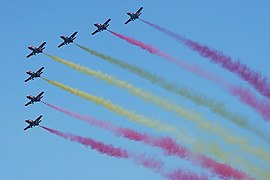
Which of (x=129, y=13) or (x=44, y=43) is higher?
(x=129, y=13)

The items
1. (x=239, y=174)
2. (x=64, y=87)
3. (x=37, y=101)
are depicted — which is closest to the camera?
(x=239, y=174)

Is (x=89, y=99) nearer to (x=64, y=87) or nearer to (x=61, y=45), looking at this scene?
(x=64, y=87)

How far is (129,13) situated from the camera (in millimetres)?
131625

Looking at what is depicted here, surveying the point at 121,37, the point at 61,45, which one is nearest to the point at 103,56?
the point at 121,37

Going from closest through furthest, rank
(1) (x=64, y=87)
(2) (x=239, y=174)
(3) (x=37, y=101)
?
(2) (x=239, y=174)
(1) (x=64, y=87)
(3) (x=37, y=101)

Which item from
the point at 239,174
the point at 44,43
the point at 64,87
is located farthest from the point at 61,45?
the point at 239,174

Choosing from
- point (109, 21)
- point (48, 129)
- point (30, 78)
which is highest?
point (109, 21)

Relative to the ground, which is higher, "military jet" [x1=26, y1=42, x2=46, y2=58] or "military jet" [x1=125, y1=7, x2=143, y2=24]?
"military jet" [x1=125, y1=7, x2=143, y2=24]

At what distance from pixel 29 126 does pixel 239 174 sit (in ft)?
128

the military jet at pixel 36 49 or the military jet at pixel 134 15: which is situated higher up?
the military jet at pixel 134 15

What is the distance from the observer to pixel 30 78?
136 meters

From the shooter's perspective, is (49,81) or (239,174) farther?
(49,81)

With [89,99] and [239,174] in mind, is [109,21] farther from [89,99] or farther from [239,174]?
[239,174]

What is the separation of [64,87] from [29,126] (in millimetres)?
13835
